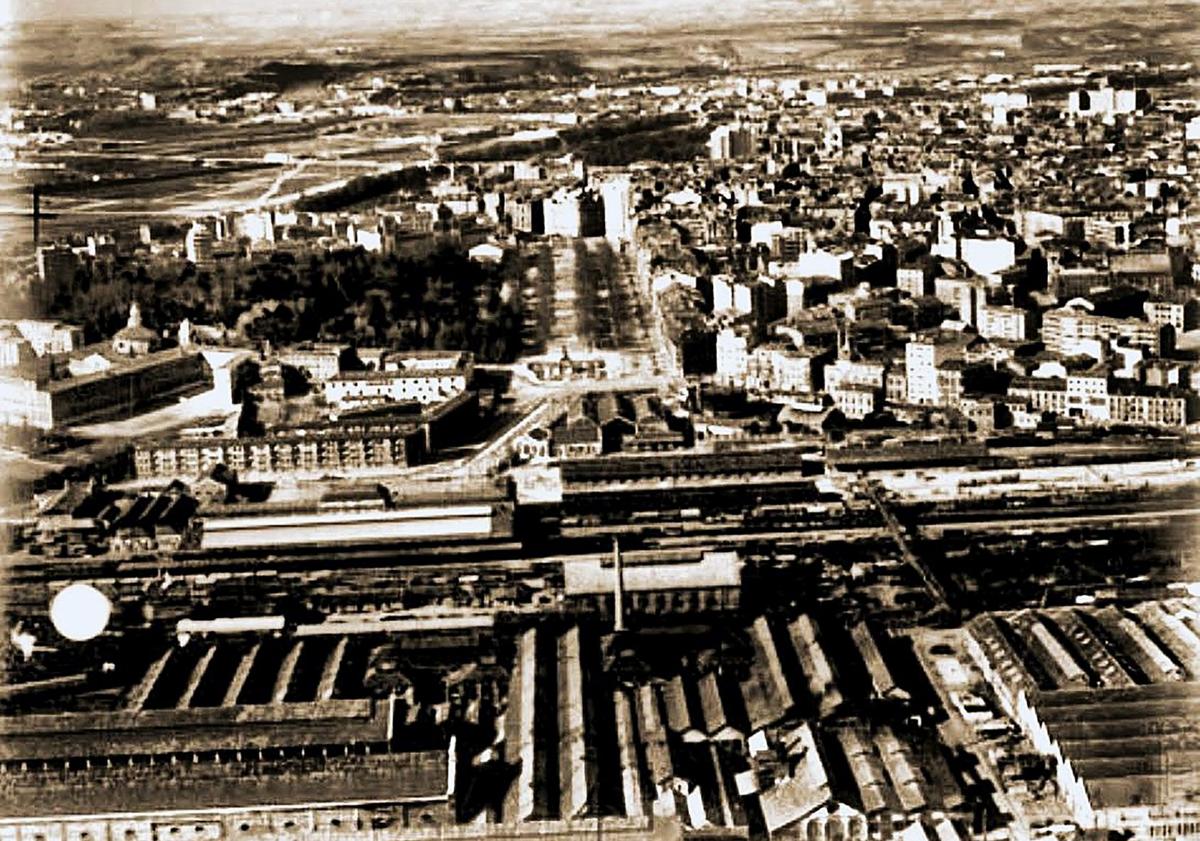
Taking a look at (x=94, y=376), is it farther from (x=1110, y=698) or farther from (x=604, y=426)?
(x=1110, y=698)

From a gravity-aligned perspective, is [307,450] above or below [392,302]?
below

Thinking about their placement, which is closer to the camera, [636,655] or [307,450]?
[636,655]

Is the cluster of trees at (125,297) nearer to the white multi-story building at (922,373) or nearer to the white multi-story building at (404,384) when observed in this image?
the white multi-story building at (404,384)

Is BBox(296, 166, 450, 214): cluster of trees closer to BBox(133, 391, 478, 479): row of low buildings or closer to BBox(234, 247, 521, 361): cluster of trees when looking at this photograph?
BBox(234, 247, 521, 361): cluster of trees

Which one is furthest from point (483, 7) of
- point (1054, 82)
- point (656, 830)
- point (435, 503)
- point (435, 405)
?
point (656, 830)

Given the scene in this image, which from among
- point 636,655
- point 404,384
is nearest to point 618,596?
point 636,655

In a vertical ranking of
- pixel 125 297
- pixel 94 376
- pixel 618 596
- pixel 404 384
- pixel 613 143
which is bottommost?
pixel 618 596

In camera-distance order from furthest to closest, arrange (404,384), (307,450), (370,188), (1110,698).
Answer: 1. (370,188)
2. (404,384)
3. (307,450)
4. (1110,698)
